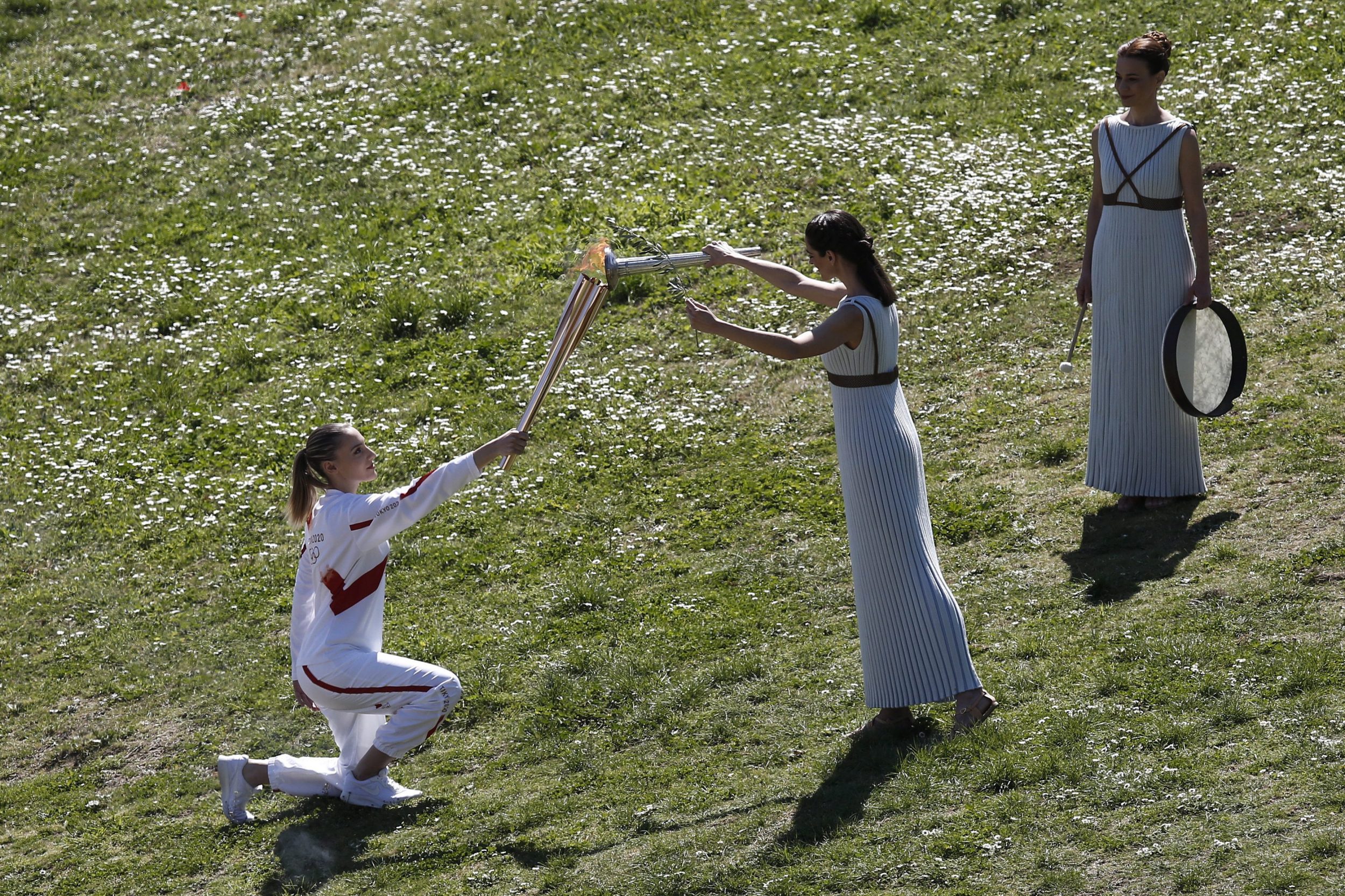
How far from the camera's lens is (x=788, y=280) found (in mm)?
6426

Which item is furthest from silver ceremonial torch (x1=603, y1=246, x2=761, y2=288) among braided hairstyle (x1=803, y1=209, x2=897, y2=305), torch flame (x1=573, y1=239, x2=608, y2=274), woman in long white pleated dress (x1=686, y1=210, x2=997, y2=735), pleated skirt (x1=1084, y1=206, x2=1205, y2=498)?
pleated skirt (x1=1084, y1=206, x2=1205, y2=498)

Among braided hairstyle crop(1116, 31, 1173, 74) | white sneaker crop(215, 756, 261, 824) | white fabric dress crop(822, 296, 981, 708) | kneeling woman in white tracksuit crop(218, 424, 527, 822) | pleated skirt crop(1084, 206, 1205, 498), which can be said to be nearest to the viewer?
white fabric dress crop(822, 296, 981, 708)

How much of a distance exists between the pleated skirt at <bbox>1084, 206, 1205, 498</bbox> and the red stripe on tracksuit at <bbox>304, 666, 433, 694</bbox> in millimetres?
4274

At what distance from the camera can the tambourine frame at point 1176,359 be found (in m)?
7.62

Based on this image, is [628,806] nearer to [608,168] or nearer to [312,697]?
[312,697]

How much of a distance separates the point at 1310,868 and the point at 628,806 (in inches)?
110

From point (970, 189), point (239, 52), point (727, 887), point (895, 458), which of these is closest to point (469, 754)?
point (727, 887)

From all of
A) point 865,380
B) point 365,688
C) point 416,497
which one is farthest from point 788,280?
point 365,688

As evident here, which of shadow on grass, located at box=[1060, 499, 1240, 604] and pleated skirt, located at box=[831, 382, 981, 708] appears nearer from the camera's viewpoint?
pleated skirt, located at box=[831, 382, 981, 708]

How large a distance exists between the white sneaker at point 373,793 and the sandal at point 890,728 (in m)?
Answer: 2.14

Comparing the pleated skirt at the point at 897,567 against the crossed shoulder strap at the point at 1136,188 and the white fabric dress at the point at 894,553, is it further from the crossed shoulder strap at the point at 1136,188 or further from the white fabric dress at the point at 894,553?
the crossed shoulder strap at the point at 1136,188

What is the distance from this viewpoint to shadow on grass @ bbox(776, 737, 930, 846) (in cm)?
552

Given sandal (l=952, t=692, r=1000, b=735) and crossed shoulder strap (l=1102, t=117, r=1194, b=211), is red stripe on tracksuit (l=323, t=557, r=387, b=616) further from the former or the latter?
crossed shoulder strap (l=1102, t=117, r=1194, b=211)

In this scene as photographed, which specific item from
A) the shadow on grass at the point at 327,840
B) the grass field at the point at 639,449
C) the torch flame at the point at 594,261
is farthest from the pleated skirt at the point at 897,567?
the shadow on grass at the point at 327,840
